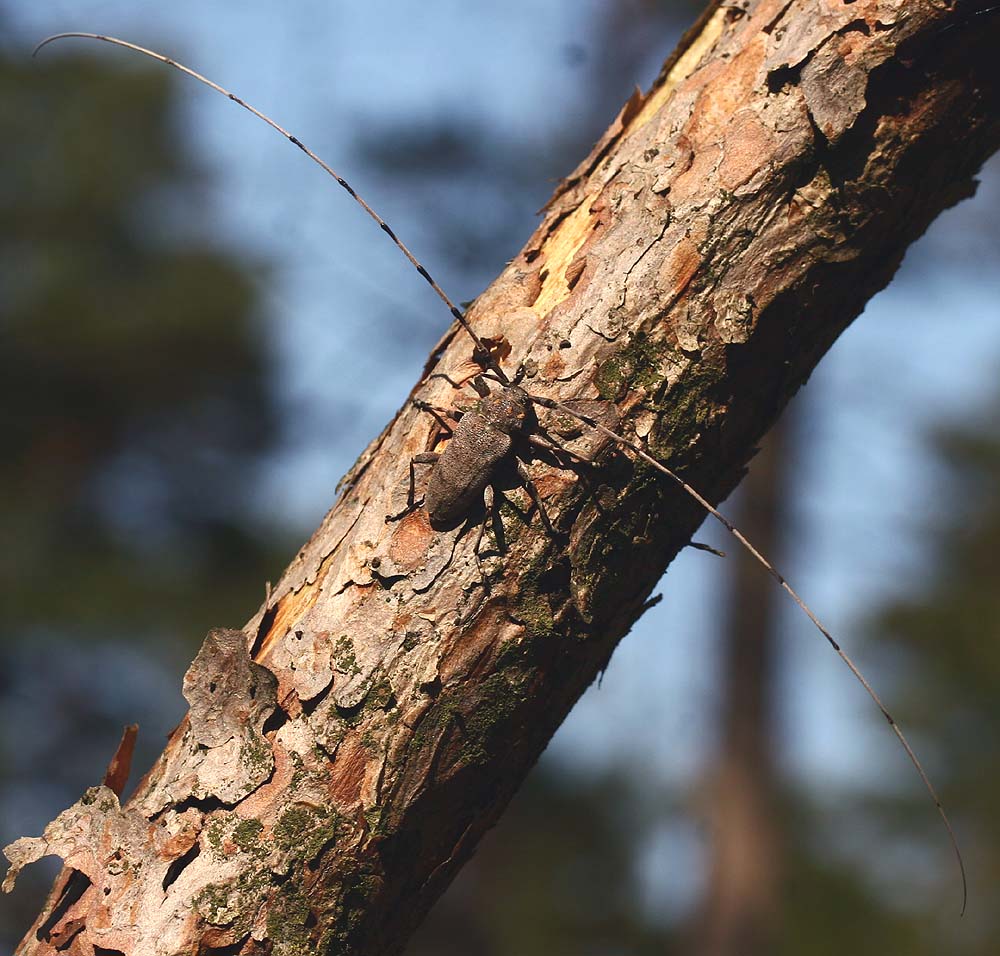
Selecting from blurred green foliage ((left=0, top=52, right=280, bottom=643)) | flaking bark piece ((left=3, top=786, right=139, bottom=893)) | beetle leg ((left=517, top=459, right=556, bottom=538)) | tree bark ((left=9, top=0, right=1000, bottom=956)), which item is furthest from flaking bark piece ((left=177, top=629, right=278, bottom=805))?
blurred green foliage ((left=0, top=52, right=280, bottom=643))

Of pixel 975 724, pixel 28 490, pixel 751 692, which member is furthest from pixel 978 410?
pixel 28 490

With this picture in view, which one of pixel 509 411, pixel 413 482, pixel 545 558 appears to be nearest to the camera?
pixel 545 558

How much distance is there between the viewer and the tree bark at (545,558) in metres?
1.89

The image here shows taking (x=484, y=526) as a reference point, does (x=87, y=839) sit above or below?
below

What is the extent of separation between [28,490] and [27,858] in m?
6.92

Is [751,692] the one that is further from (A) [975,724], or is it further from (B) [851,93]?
A: (A) [975,724]

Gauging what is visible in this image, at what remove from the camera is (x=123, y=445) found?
8.95 metres

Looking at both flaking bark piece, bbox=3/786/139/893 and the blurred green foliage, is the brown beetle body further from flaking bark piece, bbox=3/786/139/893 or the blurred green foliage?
the blurred green foliage

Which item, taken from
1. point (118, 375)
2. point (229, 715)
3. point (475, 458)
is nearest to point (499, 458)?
point (475, 458)

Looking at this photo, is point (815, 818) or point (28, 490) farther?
point (815, 818)

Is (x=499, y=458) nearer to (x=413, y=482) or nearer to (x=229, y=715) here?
(x=413, y=482)

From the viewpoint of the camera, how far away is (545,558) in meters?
1.92

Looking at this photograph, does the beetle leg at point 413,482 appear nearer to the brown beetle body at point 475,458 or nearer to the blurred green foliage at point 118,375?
the brown beetle body at point 475,458

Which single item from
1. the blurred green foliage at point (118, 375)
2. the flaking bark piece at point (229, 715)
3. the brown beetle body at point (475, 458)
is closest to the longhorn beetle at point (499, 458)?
the brown beetle body at point (475, 458)
